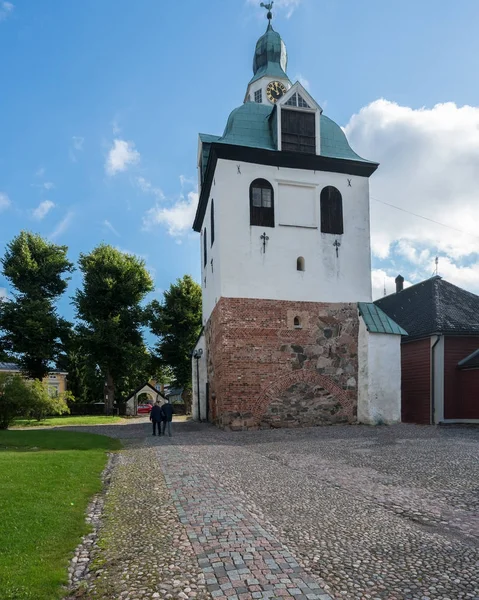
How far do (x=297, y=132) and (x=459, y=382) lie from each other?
12.5 m

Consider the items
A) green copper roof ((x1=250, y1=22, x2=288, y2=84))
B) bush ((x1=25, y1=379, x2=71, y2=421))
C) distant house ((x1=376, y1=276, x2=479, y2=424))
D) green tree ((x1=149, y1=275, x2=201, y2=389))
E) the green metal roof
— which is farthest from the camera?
green tree ((x1=149, y1=275, x2=201, y2=389))

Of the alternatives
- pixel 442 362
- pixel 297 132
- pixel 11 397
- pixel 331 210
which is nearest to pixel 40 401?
pixel 11 397

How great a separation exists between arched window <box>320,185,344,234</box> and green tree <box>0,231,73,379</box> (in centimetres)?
2134

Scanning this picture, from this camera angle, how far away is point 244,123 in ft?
66.7

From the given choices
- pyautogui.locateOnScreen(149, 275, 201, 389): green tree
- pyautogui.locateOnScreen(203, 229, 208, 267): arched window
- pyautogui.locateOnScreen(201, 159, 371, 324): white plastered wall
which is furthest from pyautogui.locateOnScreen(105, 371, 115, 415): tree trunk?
pyautogui.locateOnScreen(201, 159, 371, 324): white plastered wall

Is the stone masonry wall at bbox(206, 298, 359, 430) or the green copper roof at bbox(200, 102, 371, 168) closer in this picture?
the stone masonry wall at bbox(206, 298, 359, 430)

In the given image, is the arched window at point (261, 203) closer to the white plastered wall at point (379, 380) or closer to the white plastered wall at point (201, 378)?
the white plastered wall at point (379, 380)

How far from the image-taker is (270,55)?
26109 millimetres

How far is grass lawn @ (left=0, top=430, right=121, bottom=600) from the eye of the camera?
3945 mm

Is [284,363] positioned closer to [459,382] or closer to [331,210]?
[331,210]

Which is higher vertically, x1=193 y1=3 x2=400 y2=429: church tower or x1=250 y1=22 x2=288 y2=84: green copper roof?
x1=250 y1=22 x2=288 y2=84: green copper roof

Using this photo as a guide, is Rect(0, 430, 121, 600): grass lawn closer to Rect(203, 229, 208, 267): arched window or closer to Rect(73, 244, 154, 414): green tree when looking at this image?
Rect(203, 229, 208, 267): arched window

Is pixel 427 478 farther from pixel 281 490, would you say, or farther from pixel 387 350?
pixel 387 350

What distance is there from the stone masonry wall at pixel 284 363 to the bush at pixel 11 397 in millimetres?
10419
